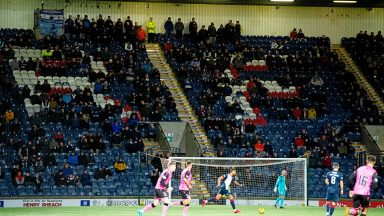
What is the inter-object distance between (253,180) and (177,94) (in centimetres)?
1163

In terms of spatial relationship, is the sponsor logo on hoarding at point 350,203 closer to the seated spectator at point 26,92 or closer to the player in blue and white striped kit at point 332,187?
the player in blue and white striped kit at point 332,187

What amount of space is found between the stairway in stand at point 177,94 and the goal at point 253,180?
3.28 m

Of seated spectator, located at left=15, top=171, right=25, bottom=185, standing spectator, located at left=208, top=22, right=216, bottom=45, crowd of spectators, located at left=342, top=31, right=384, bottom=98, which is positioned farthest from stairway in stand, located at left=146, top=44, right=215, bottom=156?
crowd of spectators, located at left=342, top=31, right=384, bottom=98

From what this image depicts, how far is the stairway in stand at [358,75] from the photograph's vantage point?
174ft

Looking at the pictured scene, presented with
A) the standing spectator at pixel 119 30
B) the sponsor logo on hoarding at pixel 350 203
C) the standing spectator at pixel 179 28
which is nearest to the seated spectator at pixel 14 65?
the standing spectator at pixel 119 30

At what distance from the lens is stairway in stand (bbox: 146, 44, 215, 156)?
154 feet

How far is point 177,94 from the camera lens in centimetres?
5103

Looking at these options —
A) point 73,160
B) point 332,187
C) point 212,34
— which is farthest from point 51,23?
point 332,187

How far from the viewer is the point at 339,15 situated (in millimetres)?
58406

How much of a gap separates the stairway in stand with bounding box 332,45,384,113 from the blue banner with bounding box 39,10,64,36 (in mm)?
18177

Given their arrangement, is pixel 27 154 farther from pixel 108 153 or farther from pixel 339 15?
pixel 339 15

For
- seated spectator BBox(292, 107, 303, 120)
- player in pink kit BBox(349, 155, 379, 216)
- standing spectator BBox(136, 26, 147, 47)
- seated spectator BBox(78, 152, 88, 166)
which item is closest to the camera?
player in pink kit BBox(349, 155, 379, 216)

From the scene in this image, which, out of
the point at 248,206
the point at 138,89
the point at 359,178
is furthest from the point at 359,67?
the point at 359,178

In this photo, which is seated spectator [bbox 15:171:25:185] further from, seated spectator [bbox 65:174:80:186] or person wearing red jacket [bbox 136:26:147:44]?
person wearing red jacket [bbox 136:26:147:44]
